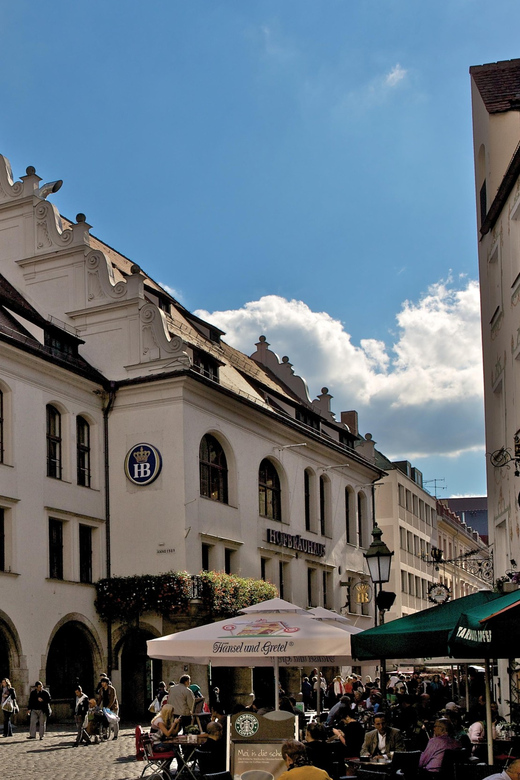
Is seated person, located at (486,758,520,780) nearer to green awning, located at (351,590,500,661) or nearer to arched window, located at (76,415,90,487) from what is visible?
green awning, located at (351,590,500,661)

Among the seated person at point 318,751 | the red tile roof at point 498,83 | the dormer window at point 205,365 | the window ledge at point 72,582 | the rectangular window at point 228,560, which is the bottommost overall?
the seated person at point 318,751

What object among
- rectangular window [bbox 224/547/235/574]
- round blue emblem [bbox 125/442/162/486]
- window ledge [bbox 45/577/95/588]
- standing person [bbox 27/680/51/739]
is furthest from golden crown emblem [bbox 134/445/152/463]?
standing person [bbox 27/680/51/739]

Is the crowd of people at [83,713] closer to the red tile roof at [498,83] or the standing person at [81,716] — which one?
the standing person at [81,716]

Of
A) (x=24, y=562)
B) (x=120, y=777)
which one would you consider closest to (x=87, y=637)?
(x=24, y=562)

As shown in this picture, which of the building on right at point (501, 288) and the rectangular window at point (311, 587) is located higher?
the building on right at point (501, 288)

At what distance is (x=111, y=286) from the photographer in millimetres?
37594

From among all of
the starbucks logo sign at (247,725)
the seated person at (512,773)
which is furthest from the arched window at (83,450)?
the seated person at (512,773)

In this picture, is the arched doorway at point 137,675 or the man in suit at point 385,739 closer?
the man in suit at point 385,739

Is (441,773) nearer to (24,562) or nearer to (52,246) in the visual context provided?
(24,562)

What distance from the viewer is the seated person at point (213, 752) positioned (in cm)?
1502

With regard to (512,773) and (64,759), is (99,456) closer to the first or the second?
(64,759)

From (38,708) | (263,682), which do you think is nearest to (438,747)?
(38,708)

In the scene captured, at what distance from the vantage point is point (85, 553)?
35.2m

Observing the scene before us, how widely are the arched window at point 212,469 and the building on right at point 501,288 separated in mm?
14073
